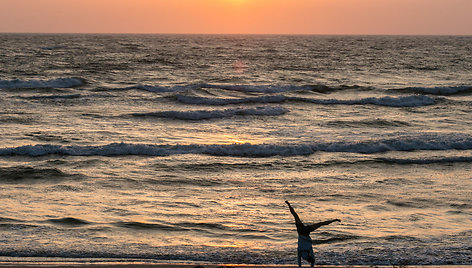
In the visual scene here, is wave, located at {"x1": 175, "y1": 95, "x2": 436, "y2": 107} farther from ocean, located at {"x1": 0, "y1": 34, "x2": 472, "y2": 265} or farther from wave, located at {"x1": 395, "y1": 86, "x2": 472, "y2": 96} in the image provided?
wave, located at {"x1": 395, "y1": 86, "x2": 472, "y2": 96}

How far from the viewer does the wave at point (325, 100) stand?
1246 inches

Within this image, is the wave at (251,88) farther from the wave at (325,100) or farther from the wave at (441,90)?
the wave at (441,90)

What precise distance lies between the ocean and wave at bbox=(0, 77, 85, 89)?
7.13 feet

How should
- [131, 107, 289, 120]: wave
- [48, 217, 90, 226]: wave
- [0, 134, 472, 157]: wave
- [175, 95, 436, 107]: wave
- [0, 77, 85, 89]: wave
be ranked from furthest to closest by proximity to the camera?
[0, 77, 85, 89]: wave → [175, 95, 436, 107]: wave → [131, 107, 289, 120]: wave → [0, 134, 472, 157]: wave → [48, 217, 90, 226]: wave

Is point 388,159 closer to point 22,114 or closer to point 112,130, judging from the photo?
point 112,130

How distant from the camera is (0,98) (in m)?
31.2

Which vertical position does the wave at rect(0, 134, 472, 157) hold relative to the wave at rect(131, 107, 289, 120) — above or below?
below

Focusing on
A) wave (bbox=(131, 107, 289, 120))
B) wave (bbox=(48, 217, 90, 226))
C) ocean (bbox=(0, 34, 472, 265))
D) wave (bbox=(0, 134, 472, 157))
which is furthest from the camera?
wave (bbox=(131, 107, 289, 120))

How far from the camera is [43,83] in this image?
1507 inches

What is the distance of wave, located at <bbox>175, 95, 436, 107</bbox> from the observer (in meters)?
31.7

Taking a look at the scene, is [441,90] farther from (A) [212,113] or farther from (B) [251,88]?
(A) [212,113]

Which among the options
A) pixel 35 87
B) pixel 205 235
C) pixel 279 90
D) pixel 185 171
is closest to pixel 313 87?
pixel 279 90

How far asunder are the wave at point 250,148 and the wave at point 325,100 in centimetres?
1202

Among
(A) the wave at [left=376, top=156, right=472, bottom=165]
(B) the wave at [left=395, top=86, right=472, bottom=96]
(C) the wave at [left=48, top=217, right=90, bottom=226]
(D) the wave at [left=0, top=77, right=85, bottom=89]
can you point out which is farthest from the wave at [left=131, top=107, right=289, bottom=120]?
(C) the wave at [left=48, top=217, right=90, bottom=226]
